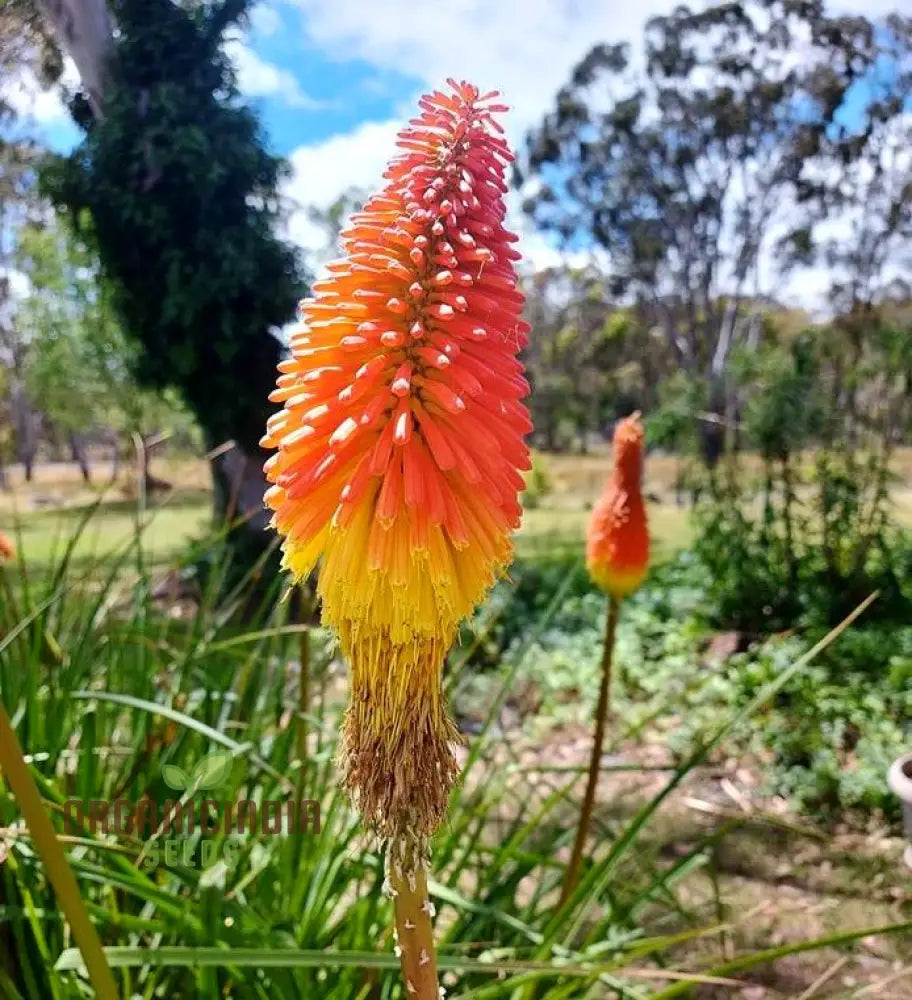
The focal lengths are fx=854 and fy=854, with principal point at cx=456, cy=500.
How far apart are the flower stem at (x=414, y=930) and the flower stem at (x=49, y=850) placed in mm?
255

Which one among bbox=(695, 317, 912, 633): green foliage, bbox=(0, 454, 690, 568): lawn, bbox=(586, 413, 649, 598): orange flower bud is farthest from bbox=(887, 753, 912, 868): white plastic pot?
bbox=(695, 317, 912, 633): green foliage

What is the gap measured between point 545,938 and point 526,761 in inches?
137

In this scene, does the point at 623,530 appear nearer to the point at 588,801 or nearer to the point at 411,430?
the point at 588,801

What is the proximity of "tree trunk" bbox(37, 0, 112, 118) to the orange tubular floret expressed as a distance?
272 cm

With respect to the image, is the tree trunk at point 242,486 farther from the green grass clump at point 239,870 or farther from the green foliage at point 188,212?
the green grass clump at point 239,870

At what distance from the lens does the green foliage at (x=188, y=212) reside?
149 inches

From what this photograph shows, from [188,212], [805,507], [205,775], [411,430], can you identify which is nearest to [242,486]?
[188,212]

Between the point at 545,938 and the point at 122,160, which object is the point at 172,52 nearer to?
the point at 122,160

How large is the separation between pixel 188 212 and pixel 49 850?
5890mm

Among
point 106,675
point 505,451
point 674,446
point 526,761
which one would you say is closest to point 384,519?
point 505,451

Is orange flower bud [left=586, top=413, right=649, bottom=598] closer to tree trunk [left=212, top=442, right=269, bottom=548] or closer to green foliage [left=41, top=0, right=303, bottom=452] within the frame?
green foliage [left=41, top=0, right=303, bottom=452]

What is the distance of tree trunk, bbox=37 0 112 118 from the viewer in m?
2.92

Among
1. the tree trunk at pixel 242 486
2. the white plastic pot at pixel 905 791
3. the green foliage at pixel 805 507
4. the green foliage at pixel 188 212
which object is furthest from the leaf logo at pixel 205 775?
the tree trunk at pixel 242 486

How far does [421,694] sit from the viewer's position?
2.66 ft
